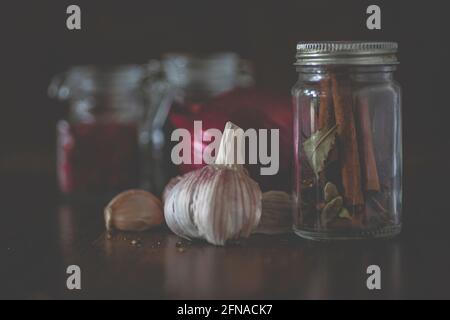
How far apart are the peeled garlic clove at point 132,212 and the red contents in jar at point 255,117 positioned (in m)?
0.11

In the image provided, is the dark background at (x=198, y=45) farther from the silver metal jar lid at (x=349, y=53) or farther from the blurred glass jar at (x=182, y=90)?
the silver metal jar lid at (x=349, y=53)

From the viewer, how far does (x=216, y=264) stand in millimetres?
876

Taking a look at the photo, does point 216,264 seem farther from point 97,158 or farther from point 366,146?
point 97,158

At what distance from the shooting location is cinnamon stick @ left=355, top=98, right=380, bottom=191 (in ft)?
3.04

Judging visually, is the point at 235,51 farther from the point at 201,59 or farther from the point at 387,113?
the point at 387,113

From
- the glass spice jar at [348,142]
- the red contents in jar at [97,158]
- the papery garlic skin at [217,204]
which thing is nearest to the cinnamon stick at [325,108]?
the glass spice jar at [348,142]

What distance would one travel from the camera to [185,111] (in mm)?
1324

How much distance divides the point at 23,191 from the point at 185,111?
38 centimetres

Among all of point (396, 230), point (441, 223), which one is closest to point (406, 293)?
point (396, 230)

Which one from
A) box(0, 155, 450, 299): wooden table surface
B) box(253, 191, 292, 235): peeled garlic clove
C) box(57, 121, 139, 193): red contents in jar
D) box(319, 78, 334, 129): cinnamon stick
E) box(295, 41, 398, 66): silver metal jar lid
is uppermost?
box(295, 41, 398, 66): silver metal jar lid

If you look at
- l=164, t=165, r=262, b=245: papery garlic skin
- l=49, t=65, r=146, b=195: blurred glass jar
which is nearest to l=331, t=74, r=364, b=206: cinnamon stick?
l=164, t=165, r=262, b=245: papery garlic skin

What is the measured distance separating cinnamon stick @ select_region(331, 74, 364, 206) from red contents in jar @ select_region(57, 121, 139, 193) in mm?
569

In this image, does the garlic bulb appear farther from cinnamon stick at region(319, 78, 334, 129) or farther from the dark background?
the dark background

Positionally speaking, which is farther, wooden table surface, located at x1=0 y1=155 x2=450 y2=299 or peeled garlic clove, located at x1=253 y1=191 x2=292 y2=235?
peeled garlic clove, located at x1=253 y1=191 x2=292 y2=235
